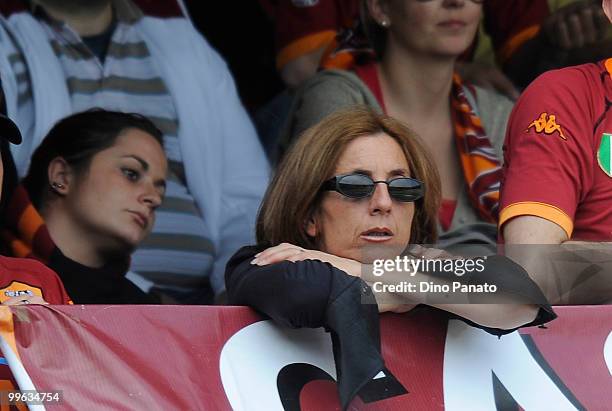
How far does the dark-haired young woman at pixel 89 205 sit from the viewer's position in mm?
4570

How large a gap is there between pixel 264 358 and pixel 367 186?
0.58 meters

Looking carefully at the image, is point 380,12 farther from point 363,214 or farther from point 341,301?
point 341,301

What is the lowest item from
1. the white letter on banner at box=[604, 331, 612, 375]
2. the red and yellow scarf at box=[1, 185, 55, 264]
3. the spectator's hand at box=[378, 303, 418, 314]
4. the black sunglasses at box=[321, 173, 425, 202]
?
the red and yellow scarf at box=[1, 185, 55, 264]

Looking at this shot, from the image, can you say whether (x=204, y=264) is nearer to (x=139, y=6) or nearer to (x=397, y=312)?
(x=139, y=6)

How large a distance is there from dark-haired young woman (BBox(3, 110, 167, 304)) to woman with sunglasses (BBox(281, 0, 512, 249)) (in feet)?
1.89

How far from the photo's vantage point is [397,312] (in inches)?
123

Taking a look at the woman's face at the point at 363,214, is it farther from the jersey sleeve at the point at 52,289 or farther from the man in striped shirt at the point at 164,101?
the man in striped shirt at the point at 164,101

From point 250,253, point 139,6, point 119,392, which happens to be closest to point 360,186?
point 250,253

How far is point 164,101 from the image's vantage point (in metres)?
5.02

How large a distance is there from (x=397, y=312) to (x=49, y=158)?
1898 millimetres

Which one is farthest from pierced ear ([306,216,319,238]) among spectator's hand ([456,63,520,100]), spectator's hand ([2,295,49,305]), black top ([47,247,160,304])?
spectator's hand ([456,63,520,100])

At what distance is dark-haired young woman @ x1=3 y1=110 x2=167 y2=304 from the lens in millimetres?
4570

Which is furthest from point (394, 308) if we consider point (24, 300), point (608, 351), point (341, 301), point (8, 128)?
point (8, 128)

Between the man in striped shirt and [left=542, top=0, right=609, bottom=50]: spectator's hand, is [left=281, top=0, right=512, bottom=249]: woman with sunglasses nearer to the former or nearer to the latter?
the man in striped shirt
